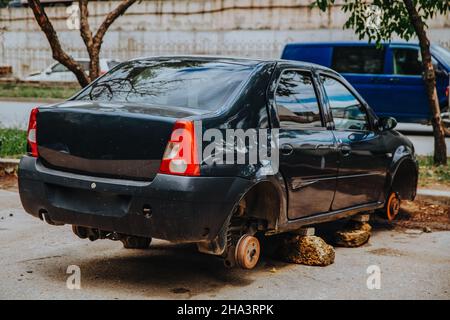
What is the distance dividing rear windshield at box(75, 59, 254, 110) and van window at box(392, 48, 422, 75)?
10959 millimetres

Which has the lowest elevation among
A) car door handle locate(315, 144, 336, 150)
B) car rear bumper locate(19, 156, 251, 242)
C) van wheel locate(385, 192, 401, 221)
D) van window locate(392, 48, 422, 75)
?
van wheel locate(385, 192, 401, 221)

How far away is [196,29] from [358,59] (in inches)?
478

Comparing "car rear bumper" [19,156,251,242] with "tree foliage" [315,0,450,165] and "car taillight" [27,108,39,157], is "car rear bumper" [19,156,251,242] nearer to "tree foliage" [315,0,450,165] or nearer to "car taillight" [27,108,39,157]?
"car taillight" [27,108,39,157]

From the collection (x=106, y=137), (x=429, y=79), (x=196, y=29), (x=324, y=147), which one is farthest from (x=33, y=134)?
(x=196, y=29)

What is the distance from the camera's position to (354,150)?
263 inches

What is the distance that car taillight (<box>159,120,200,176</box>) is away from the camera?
16.5 feet

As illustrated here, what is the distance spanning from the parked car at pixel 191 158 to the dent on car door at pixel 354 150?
0.02 meters

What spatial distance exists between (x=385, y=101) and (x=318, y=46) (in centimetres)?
200

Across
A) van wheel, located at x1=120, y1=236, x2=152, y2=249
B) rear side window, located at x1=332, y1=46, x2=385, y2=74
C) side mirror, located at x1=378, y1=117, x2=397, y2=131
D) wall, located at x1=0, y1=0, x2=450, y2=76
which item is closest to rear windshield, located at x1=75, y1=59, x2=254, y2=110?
van wheel, located at x1=120, y1=236, x2=152, y2=249

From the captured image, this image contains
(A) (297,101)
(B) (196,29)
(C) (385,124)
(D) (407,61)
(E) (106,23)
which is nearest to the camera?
(A) (297,101)

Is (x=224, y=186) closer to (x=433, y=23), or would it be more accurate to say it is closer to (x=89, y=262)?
(x=89, y=262)

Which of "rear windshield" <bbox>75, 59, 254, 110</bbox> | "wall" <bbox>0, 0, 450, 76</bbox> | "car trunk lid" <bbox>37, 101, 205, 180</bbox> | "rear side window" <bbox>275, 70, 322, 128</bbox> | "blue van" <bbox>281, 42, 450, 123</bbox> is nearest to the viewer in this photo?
"car trunk lid" <bbox>37, 101, 205, 180</bbox>

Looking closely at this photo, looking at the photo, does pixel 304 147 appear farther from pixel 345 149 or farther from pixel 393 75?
pixel 393 75
